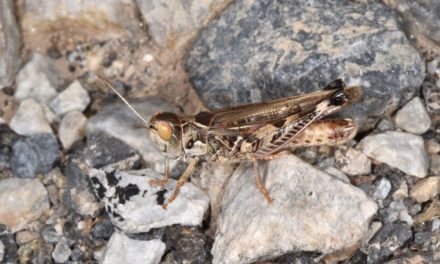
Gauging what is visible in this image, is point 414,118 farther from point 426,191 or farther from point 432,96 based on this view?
point 426,191

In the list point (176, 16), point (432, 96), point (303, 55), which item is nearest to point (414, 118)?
point (432, 96)

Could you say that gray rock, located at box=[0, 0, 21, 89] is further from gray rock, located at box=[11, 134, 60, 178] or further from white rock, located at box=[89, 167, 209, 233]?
white rock, located at box=[89, 167, 209, 233]

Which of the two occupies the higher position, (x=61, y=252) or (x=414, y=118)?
(x=414, y=118)

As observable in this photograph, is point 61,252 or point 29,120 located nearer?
point 61,252

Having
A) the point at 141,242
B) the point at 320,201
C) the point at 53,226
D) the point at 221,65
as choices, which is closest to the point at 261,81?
the point at 221,65

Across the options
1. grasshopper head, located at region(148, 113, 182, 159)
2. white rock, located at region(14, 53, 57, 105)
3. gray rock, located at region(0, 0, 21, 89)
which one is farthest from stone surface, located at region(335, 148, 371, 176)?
gray rock, located at region(0, 0, 21, 89)
